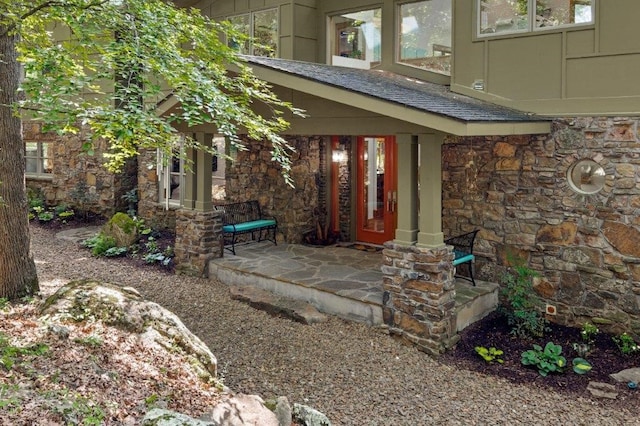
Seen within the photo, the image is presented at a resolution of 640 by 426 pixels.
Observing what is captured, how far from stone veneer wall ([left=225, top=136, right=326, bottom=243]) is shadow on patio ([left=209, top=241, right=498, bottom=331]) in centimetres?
56

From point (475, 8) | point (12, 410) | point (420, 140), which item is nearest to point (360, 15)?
point (475, 8)

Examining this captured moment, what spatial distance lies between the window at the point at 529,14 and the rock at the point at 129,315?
5.57 meters

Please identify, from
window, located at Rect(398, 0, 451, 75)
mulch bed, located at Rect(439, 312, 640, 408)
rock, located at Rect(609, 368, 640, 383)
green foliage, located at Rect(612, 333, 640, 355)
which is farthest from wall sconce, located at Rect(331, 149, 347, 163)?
rock, located at Rect(609, 368, 640, 383)

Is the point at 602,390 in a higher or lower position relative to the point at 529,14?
lower

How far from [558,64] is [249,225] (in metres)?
5.34

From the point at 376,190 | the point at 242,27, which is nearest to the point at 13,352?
the point at 376,190

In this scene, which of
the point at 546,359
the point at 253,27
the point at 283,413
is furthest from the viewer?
the point at 253,27

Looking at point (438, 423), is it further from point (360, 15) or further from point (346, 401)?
point (360, 15)

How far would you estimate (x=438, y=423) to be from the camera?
4254mm

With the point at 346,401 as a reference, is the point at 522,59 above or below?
above

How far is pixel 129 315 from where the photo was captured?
4.41m

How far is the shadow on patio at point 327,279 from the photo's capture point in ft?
20.6

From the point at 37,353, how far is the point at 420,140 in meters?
4.25

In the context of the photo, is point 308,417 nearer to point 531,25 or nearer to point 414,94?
point 414,94
